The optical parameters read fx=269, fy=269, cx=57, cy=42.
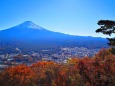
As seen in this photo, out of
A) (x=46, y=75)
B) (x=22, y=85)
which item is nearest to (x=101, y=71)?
(x=46, y=75)

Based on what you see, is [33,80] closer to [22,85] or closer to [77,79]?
[22,85]

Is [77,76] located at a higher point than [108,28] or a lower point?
lower

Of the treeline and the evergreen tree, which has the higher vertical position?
the evergreen tree

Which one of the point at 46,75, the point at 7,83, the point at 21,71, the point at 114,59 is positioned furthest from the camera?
the point at 21,71

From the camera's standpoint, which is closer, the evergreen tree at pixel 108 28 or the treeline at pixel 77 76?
the evergreen tree at pixel 108 28

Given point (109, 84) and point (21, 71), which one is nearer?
point (109, 84)

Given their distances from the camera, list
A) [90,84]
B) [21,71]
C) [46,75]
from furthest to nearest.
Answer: [21,71] < [46,75] < [90,84]

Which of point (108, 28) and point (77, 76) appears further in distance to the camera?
point (77, 76)

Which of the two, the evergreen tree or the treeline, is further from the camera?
the treeline

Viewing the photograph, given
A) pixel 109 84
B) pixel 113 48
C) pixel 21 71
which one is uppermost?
pixel 113 48

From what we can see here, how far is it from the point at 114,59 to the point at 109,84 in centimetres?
1320

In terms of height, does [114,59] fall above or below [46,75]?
above

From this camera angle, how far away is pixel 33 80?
220 feet

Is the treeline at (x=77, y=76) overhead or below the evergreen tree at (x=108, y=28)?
below
